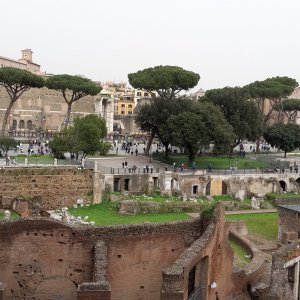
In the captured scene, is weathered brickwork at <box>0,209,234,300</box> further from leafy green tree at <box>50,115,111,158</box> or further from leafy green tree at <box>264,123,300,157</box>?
leafy green tree at <box>264,123,300,157</box>

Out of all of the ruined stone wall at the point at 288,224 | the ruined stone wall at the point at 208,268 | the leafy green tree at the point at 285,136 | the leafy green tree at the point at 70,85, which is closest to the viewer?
the ruined stone wall at the point at 208,268

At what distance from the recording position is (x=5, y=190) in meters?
29.9

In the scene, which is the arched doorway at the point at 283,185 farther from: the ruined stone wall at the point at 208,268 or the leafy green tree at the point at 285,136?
the ruined stone wall at the point at 208,268

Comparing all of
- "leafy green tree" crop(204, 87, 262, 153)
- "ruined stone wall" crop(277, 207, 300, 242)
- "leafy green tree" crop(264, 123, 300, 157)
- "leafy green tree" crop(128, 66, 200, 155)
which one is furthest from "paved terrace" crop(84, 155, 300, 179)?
"ruined stone wall" crop(277, 207, 300, 242)

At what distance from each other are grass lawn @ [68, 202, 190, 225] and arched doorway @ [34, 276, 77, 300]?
12.3 meters

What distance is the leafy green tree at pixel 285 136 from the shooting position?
4659 cm

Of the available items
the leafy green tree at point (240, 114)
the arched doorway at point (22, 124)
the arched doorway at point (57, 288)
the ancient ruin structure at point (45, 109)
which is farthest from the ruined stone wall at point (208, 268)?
the arched doorway at point (22, 124)

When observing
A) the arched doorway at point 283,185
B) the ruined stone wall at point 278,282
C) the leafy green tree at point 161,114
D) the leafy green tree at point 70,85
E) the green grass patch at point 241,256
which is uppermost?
the leafy green tree at point 70,85

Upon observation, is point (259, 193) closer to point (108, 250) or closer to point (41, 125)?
point (108, 250)

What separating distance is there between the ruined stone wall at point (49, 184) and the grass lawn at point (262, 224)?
882 centimetres

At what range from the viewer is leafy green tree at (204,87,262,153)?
43.8 meters

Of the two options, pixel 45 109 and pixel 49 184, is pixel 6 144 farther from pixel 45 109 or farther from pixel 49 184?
pixel 45 109

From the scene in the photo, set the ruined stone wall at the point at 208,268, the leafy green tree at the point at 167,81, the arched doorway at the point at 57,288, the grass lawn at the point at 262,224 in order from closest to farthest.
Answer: the ruined stone wall at the point at 208,268, the arched doorway at the point at 57,288, the grass lawn at the point at 262,224, the leafy green tree at the point at 167,81

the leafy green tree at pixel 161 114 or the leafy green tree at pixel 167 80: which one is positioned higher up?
the leafy green tree at pixel 167 80
